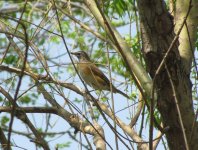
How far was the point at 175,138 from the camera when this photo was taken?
3.30 metres

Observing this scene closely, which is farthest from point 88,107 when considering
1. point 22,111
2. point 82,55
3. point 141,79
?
point 82,55

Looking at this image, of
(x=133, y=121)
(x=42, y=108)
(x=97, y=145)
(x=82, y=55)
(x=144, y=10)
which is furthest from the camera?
(x=82, y=55)

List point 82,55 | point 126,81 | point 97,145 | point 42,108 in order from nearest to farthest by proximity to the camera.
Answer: point 97,145 < point 42,108 < point 126,81 < point 82,55

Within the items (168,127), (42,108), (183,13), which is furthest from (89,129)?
(183,13)

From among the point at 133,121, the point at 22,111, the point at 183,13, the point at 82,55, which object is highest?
the point at 82,55

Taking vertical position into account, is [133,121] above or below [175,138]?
above

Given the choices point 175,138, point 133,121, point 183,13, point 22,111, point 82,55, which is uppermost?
point 82,55

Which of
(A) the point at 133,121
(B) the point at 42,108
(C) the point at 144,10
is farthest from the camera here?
(B) the point at 42,108

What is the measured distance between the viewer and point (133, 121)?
3.83 meters

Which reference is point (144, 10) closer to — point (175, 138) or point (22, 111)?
point (175, 138)

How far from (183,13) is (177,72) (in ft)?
1.97

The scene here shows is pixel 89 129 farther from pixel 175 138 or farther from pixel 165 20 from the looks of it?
Answer: pixel 165 20

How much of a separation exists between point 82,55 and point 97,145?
13.1ft

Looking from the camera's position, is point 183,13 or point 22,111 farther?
point 22,111
